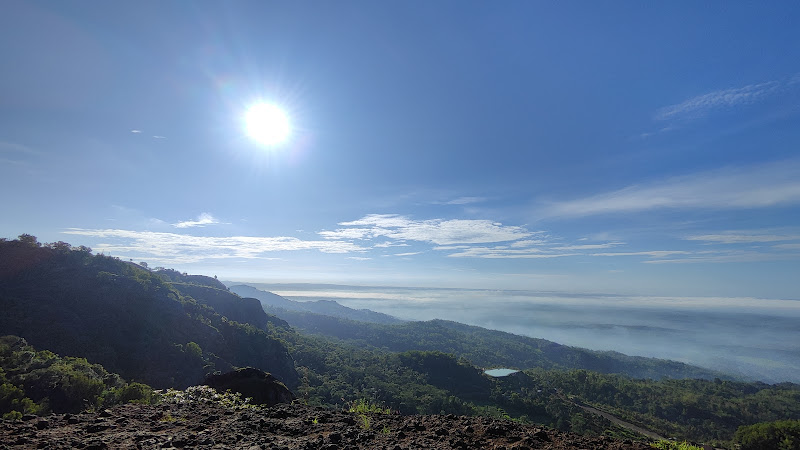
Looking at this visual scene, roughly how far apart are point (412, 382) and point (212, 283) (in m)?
94.4

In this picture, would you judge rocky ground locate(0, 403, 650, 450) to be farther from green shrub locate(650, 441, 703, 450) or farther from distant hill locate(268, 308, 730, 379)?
distant hill locate(268, 308, 730, 379)

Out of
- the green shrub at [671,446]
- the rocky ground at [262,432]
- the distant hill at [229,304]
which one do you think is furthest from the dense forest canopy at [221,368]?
the green shrub at [671,446]

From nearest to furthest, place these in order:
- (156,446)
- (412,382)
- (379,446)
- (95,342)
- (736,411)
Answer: (156,446)
(379,446)
(95,342)
(736,411)
(412,382)

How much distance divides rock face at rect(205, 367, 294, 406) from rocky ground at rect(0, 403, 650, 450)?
21.5 feet

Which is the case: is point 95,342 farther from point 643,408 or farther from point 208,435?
point 643,408

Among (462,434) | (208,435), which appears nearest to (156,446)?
(208,435)

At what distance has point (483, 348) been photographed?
15488 centimetres

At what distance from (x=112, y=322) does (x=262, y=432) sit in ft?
198

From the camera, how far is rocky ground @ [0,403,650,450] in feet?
15.9

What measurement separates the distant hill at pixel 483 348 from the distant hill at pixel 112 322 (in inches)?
3343

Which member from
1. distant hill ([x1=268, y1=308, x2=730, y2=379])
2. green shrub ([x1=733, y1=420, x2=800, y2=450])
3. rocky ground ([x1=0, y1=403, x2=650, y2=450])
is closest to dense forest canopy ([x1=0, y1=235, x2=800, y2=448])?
green shrub ([x1=733, y1=420, x2=800, y2=450])

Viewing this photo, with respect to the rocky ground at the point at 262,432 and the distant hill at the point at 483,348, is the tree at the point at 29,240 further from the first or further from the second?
the distant hill at the point at 483,348

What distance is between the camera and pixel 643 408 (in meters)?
71.8

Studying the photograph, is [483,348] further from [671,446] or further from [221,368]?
[671,446]
